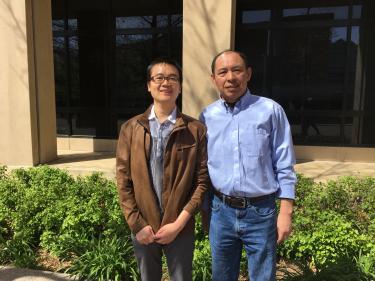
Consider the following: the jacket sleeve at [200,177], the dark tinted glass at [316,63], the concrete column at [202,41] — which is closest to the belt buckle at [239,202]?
the jacket sleeve at [200,177]

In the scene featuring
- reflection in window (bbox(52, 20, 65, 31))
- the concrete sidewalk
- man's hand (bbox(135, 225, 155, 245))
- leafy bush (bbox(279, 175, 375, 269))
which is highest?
reflection in window (bbox(52, 20, 65, 31))

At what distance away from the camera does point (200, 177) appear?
2359 millimetres

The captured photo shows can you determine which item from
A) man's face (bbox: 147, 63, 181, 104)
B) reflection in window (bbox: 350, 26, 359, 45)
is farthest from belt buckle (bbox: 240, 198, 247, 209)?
reflection in window (bbox: 350, 26, 359, 45)

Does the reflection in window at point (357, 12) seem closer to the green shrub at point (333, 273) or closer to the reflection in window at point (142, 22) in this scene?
the reflection in window at point (142, 22)

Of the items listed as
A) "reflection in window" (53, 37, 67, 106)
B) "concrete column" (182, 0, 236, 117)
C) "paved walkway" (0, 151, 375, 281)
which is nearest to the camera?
"concrete column" (182, 0, 236, 117)

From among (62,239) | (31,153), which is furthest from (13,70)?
(62,239)

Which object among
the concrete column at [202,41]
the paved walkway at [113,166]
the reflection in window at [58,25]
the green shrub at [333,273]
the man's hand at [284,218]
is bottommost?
the paved walkway at [113,166]

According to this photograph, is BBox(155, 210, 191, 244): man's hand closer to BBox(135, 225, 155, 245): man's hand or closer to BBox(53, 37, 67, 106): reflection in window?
BBox(135, 225, 155, 245): man's hand

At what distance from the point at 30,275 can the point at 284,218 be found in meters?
2.27

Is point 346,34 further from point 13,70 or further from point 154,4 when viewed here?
point 13,70

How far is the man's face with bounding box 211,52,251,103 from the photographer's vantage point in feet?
7.36

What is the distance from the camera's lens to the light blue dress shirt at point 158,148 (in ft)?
7.63

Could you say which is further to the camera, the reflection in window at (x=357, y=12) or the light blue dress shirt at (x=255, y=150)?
the reflection in window at (x=357, y=12)

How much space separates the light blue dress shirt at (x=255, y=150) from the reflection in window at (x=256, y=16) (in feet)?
22.9
